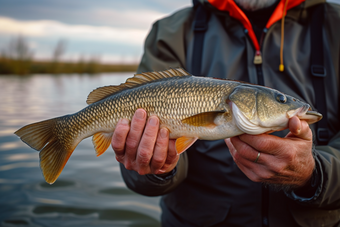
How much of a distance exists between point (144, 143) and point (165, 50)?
1075 millimetres

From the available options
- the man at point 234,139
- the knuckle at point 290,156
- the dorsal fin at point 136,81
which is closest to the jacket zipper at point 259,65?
the man at point 234,139

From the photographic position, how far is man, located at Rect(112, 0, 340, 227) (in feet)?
5.85

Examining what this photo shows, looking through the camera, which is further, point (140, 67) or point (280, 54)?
point (140, 67)

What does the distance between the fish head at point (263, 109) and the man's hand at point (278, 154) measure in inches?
2.4

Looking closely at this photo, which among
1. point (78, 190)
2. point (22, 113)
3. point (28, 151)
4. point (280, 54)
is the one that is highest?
Answer: point (280, 54)

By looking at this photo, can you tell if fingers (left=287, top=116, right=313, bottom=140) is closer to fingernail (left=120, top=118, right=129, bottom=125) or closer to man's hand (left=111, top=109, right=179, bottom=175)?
man's hand (left=111, top=109, right=179, bottom=175)

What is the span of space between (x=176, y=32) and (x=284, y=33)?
96cm

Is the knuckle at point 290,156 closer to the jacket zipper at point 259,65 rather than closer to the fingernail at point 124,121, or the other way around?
the jacket zipper at point 259,65

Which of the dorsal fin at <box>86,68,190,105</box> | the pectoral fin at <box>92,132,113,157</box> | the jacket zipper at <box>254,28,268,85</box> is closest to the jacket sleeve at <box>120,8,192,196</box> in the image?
the pectoral fin at <box>92,132,113,157</box>

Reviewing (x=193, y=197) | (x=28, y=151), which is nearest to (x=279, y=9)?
(x=193, y=197)

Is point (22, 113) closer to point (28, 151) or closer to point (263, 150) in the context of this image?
point (28, 151)

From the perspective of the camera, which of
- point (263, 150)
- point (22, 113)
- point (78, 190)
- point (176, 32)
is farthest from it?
point (22, 113)

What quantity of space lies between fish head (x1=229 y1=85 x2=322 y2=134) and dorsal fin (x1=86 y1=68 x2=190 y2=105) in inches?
17.1

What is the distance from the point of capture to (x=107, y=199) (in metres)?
3.86
